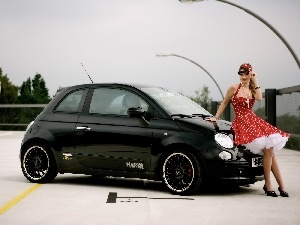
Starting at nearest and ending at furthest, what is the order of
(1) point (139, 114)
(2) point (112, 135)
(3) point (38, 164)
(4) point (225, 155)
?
(4) point (225, 155) → (1) point (139, 114) → (2) point (112, 135) → (3) point (38, 164)

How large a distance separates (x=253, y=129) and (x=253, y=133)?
78 mm

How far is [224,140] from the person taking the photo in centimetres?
915

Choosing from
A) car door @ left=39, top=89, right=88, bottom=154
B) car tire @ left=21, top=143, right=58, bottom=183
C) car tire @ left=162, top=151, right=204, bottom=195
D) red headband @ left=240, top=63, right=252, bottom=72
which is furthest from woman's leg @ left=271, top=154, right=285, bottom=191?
car tire @ left=21, top=143, right=58, bottom=183

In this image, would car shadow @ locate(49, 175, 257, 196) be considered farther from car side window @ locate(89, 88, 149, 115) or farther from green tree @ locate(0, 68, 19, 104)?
green tree @ locate(0, 68, 19, 104)

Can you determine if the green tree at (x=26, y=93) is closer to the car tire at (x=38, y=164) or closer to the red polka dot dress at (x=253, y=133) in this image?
the car tire at (x=38, y=164)

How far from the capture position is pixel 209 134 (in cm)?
913

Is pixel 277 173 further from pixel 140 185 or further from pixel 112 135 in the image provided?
pixel 112 135

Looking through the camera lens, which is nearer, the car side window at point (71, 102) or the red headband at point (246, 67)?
the red headband at point (246, 67)

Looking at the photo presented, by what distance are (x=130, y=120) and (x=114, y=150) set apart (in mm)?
529

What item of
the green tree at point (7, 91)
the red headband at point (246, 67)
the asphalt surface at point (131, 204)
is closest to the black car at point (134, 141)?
the asphalt surface at point (131, 204)

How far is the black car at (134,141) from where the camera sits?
9.12m

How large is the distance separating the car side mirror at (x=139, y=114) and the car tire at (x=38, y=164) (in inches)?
71.2

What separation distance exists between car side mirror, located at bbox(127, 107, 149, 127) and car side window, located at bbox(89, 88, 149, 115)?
0.19m

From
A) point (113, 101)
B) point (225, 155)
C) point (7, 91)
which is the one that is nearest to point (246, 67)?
point (225, 155)
